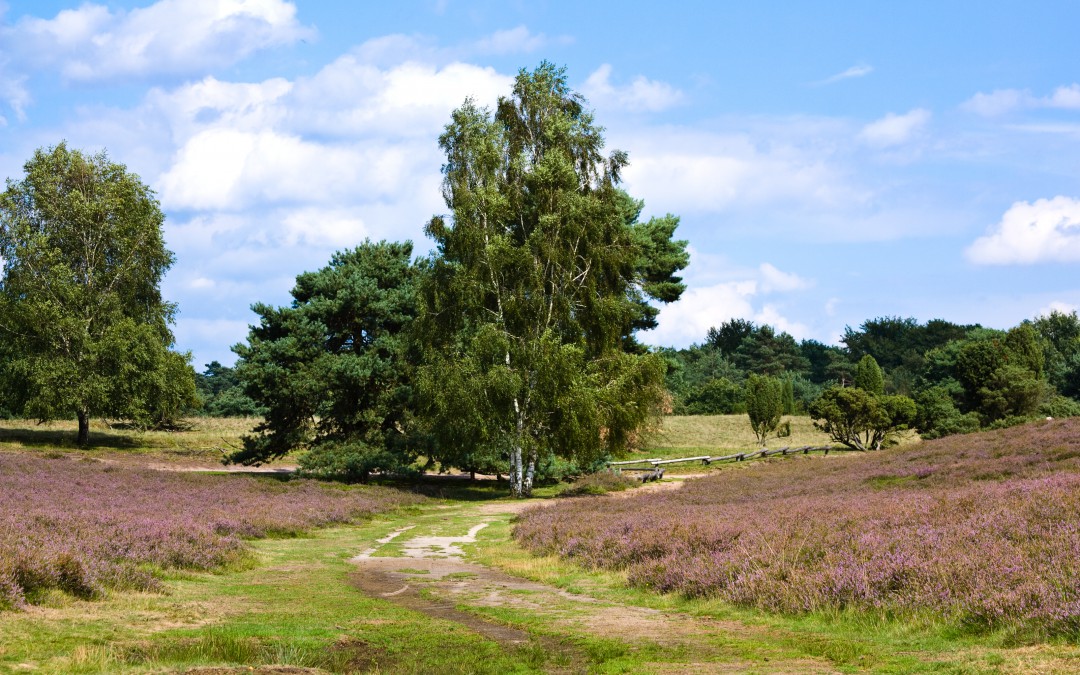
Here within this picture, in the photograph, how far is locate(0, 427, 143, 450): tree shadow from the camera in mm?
59200

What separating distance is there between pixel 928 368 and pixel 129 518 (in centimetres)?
10920

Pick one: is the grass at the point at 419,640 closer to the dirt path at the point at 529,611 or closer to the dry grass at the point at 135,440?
the dirt path at the point at 529,611

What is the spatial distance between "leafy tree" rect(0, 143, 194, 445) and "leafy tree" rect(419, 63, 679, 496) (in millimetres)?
26343

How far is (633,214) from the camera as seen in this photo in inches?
2479

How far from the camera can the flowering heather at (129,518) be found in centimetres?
1290

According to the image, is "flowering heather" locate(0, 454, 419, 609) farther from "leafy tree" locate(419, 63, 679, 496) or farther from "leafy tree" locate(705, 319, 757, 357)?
"leafy tree" locate(705, 319, 757, 357)

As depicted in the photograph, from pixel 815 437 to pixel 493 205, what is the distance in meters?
50.5

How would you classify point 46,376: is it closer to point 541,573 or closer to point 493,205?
point 493,205

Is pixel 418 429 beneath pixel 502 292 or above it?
beneath

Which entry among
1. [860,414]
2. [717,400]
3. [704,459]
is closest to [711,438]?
[860,414]

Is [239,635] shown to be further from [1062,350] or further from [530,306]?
[1062,350]

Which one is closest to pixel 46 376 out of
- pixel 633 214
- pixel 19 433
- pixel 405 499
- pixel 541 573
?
pixel 19 433

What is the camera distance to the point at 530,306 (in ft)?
137

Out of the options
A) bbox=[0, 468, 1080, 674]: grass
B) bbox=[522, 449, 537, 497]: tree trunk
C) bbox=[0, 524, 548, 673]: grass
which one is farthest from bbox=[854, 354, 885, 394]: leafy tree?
bbox=[0, 524, 548, 673]: grass
